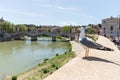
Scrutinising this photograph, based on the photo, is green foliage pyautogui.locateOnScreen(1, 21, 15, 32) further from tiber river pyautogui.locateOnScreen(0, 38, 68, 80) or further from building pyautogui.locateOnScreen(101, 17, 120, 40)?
tiber river pyautogui.locateOnScreen(0, 38, 68, 80)

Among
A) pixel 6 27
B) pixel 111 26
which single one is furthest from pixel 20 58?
pixel 6 27

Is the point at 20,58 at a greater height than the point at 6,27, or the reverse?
the point at 6,27

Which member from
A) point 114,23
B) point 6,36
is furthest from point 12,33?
point 114,23

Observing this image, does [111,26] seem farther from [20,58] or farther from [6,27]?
[20,58]

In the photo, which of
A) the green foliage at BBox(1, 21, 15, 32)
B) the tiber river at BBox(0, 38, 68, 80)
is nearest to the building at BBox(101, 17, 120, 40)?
the tiber river at BBox(0, 38, 68, 80)

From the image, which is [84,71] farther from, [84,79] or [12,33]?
[12,33]

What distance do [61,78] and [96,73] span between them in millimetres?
2011

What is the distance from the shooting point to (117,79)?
11.9 m

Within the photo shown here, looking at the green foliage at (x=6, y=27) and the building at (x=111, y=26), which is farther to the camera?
the green foliage at (x=6, y=27)

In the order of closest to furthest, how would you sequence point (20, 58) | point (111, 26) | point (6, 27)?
point (20, 58) < point (111, 26) < point (6, 27)

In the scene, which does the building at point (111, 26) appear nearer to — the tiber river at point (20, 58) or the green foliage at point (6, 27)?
the tiber river at point (20, 58)

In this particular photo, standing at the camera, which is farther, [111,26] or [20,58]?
[111,26]

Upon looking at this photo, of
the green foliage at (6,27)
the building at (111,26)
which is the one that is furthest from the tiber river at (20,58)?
the green foliage at (6,27)

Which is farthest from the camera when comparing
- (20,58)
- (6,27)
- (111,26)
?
(6,27)
